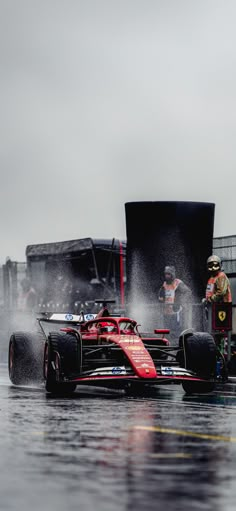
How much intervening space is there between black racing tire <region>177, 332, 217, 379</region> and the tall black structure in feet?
27.0

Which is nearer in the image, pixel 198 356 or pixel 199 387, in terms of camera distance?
pixel 198 356

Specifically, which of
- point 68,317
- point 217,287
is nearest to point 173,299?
point 217,287

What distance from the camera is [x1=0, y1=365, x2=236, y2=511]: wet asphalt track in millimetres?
6609

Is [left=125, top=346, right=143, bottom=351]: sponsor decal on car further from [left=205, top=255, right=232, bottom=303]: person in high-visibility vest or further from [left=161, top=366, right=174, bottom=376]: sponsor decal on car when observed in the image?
[left=205, top=255, right=232, bottom=303]: person in high-visibility vest

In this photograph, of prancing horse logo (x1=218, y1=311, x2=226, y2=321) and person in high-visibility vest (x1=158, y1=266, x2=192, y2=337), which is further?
person in high-visibility vest (x1=158, y1=266, x2=192, y2=337)

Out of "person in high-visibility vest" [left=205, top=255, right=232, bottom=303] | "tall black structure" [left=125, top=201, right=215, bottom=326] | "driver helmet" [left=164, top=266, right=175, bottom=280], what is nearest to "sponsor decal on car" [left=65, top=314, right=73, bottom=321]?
"person in high-visibility vest" [left=205, top=255, right=232, bottom=303]

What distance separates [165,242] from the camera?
25047mm

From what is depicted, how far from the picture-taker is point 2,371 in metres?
24.4

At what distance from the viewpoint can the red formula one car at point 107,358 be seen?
15.3 meters

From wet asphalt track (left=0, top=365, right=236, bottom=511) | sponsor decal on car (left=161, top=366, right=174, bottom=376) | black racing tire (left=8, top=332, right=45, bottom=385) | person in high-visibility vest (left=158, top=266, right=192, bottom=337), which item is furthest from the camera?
person in high-visibility vest (left=158, top=266, right=192, bottom=337)

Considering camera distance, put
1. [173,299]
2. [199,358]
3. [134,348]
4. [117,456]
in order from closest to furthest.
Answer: [117,456] → [134,348] → [199,358] → [173,299]

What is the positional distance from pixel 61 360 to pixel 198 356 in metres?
2.18

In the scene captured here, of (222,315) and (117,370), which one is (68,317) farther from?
(117,370)

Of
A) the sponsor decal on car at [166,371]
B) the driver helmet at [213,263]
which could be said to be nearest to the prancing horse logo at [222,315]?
the driver helmet at [213,263]
